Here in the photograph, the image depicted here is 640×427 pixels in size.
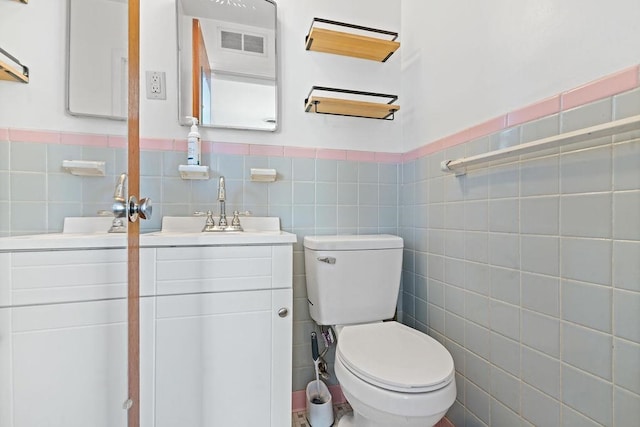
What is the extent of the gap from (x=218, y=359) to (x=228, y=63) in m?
1.26

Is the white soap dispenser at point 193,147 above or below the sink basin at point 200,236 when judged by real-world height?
above

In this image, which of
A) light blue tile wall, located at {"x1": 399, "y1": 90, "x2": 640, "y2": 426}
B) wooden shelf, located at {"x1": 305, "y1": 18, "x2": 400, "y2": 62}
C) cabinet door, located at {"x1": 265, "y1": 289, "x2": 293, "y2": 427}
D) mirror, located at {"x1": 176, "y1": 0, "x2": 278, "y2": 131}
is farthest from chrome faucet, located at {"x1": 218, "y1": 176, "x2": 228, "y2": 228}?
light blue tile wall, located at {"x1": 399, "y1": 90, "x2": 640, "y2": 426}

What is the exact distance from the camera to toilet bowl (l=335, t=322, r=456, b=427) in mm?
810

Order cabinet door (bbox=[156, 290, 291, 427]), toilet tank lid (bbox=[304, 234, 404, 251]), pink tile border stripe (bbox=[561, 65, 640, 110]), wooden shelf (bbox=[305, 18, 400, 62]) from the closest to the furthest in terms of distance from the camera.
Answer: pink tile border stripe (bbox=[561, 65, 640, 110])
cabinet door (bbox=[156, 290, 291, 427])
toilet tank lid (bbox=[304, 234, 404, 251])
wooden shelf (bbox=[305, 18, 400, 62])

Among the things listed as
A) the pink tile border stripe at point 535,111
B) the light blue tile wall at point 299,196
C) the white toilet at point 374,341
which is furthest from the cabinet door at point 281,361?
the pink tile border stripe at point 535,111

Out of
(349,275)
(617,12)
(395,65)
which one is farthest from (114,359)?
(395,65)

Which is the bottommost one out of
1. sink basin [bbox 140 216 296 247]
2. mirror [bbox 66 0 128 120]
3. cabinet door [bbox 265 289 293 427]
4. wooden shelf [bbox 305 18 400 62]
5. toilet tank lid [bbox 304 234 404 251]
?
cabinet door [bbox 265 289 293 427]

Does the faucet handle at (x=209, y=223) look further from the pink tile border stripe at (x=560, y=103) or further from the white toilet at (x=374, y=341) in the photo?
the pink tile border stripe at (x=560, y=103)

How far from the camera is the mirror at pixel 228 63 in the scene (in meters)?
1.34

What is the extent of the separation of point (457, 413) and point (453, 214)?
792 millimetres

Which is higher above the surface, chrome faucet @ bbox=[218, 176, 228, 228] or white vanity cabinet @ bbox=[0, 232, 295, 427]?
chrome faucet @ bbox=[218, 176, 228, 228]

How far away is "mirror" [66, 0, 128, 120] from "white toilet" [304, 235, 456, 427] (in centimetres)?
85

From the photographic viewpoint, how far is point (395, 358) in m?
0.95

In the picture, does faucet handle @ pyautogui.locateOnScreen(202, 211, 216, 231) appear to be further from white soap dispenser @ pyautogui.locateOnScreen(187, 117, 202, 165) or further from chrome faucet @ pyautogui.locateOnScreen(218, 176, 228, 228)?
white soap dispenser @ pyautogui.locateOnScreen(187, 117, 202, 165)
